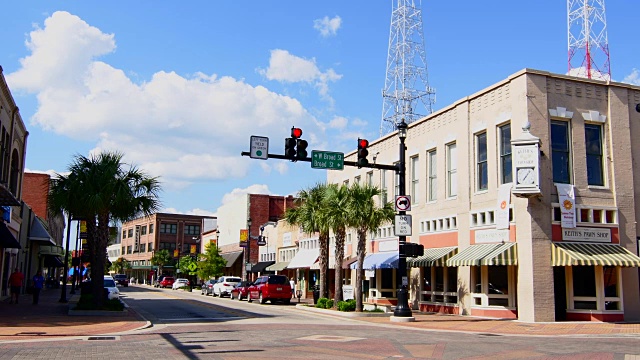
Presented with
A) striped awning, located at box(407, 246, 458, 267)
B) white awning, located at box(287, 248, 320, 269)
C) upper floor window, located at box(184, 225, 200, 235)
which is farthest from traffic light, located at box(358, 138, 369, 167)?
upper floor window, located at box(184, 225, 200, 235)

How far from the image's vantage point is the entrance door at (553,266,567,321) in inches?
980

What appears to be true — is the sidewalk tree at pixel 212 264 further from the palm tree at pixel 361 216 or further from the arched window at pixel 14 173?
the palm tree at pixel 361 216

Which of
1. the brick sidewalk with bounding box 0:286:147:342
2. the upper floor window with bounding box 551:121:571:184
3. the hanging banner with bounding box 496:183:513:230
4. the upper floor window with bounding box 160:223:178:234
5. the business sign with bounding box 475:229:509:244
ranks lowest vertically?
the brick sidewalk with bounding box 0:286:147:342

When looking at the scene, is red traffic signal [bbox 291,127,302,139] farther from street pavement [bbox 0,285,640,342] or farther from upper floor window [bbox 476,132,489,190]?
upper floor window [bbox 476,132,489,190]

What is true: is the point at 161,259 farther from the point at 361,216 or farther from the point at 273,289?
the point at 361,216

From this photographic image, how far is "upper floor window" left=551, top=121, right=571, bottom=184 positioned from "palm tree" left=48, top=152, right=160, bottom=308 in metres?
17.2

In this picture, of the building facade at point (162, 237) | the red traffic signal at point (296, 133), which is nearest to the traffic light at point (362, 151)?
the red traffic signal at point (296, 133)

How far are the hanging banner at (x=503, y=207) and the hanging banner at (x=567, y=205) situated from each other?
6.33 feet

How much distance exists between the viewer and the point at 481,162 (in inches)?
1099

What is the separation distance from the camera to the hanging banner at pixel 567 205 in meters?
24.5

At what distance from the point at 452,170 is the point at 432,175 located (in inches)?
73.5

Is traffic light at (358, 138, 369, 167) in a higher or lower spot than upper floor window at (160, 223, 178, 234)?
lower

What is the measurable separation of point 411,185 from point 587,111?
10.4m

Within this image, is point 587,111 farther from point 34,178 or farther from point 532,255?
point 34,178
